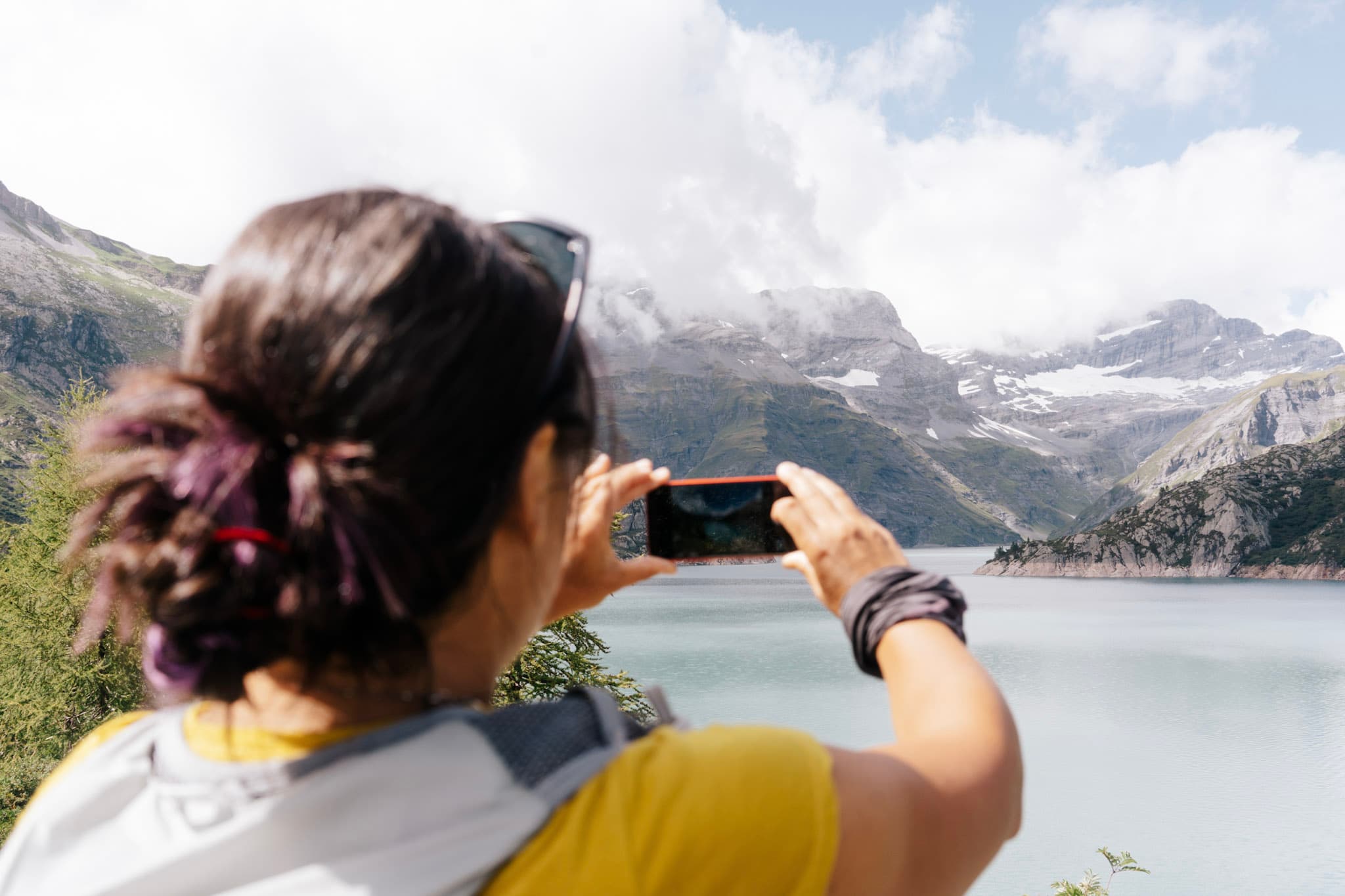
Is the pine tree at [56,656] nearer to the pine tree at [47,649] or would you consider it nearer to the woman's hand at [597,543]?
the pine tree at [47,649]

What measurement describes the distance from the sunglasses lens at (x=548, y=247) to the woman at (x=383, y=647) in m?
0.05

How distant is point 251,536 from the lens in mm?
798

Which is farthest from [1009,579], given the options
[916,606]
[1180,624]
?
[916,606]

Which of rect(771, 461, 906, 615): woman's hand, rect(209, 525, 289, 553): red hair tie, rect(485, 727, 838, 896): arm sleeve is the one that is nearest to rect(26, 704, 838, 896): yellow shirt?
rect(485, 727, 838, 896): arm sleeve

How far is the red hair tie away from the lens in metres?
0.80

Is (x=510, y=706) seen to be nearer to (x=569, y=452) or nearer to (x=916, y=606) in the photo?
(x=569, y=452)

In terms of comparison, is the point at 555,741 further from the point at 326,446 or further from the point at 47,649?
the point at 47,649

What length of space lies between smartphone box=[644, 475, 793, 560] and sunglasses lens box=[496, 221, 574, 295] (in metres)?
0.83

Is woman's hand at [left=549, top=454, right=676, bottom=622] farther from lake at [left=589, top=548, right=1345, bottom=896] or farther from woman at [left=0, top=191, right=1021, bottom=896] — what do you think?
lake at [left=589, top=548, right=1345, bottom=896]

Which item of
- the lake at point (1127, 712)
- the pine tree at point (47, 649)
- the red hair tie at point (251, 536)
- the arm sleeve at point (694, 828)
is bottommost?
the lake at point (1127, 712)

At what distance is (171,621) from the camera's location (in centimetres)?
83

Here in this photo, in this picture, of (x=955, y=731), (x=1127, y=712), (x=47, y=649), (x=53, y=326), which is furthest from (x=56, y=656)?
(x=53, y=326)

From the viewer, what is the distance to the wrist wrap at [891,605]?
1.16m

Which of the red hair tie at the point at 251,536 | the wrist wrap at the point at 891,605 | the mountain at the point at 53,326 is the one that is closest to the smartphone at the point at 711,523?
the wrist wrap at the point at 891,605
